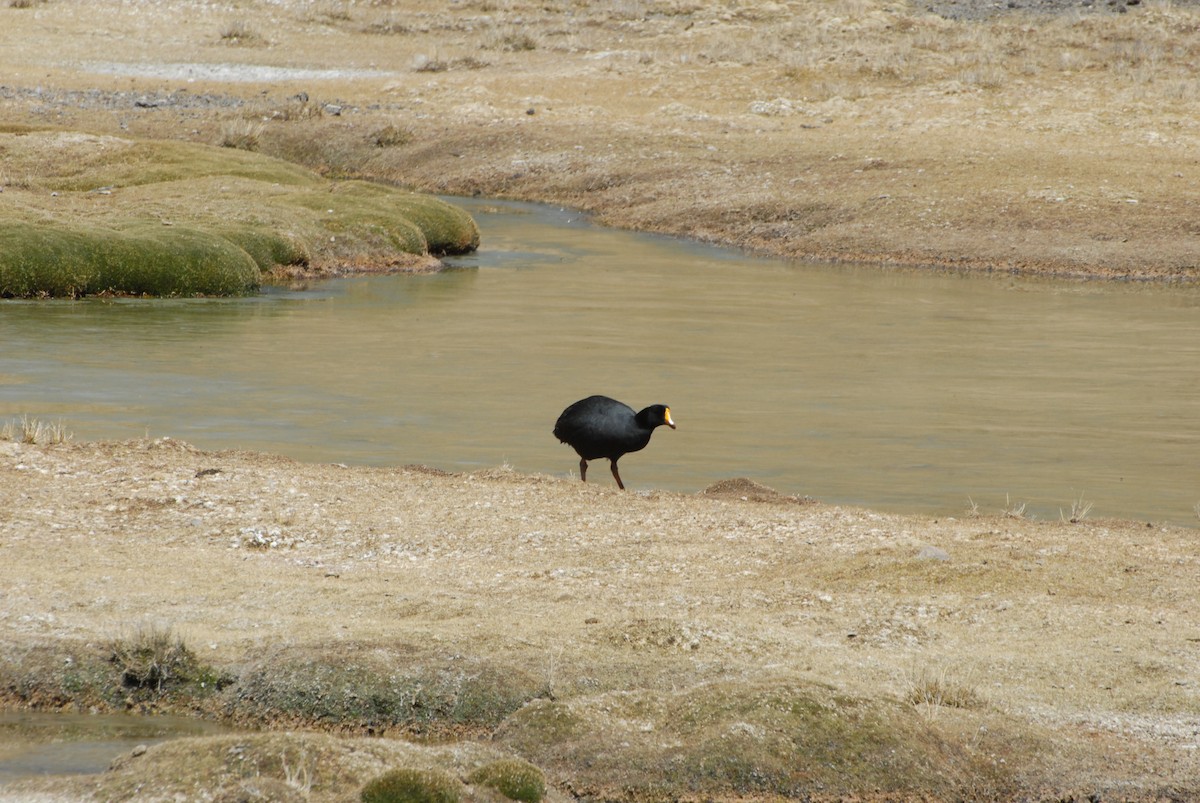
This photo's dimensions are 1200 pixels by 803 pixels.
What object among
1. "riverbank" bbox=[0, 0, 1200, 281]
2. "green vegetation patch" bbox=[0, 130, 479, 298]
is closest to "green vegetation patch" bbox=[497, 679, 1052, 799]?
"green vegetation patch" bbox=[0, 130, 479, 298]

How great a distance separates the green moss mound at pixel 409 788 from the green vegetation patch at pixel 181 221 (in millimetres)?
22933

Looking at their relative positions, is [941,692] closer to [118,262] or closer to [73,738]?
[73,738]

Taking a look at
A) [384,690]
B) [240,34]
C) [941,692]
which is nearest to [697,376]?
[941,692]

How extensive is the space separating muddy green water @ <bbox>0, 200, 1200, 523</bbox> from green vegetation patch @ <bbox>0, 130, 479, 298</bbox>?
3.25ft

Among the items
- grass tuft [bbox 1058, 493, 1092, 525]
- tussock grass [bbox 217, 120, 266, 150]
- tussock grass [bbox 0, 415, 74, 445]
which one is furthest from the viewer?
tussock grass [bbox 217, 120, 266, 150]

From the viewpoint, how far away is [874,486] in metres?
17.4

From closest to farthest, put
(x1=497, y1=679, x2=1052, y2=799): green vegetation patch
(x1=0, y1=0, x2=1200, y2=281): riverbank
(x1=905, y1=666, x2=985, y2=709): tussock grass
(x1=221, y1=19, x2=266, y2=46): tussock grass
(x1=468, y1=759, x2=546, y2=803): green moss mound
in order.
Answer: (x1=468, y1=759, x2=546, y2=803): green moss mound
(x1=497, y1=679, x2=1052, y2=799): green vegetation patch
(x1=905, y1=666, x2=985, y2=709): tussock grass
(x1=0, y1=0, x2=1200, y2=281): riverbank
(x1=221, y1=19, x2=266, y2=46): tussock grass

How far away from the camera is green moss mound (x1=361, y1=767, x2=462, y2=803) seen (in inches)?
300

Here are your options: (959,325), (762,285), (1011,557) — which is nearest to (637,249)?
(762,285)

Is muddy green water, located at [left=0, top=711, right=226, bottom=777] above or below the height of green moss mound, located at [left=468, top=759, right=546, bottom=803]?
below

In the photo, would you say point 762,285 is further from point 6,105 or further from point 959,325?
point 6,105

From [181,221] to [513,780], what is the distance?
88.6 ft

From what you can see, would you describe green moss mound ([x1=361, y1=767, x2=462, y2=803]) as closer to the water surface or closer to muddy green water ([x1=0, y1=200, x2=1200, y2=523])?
the water surface

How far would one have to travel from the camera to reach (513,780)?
797 cm
